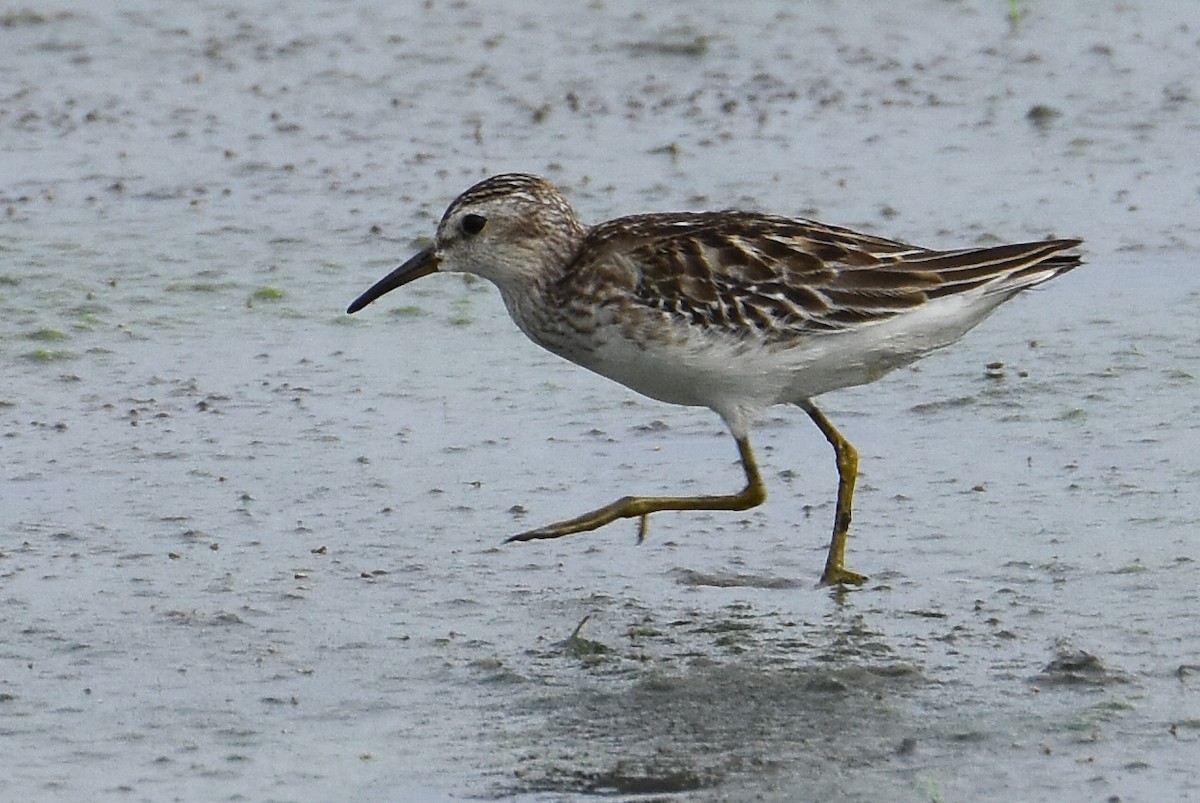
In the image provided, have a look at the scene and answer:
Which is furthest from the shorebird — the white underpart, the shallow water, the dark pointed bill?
the shallow water

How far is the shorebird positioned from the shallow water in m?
0.56

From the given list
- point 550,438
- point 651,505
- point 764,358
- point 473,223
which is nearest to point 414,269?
point 473,223

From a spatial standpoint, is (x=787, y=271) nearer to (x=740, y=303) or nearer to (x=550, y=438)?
(x=740, y=303)

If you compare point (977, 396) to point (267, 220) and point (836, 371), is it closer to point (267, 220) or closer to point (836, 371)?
point (836, 371)

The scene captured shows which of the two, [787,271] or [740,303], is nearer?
[740,303]

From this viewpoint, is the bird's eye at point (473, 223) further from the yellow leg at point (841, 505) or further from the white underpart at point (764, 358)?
the yellow leg at point (841, 505)

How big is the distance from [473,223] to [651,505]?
3.79 feet

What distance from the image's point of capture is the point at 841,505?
7.68 m

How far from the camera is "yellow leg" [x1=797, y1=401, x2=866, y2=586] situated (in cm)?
743

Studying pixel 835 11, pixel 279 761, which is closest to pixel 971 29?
pixel 835 11

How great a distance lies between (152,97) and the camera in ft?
42.7

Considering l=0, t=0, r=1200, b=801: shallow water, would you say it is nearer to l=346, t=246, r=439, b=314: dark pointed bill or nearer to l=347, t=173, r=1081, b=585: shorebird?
l=347, t=173, r=1081, b=585: shorebird

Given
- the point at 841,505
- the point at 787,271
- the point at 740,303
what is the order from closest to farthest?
the point at 740,303, the point at 787,271, the point at 841,505

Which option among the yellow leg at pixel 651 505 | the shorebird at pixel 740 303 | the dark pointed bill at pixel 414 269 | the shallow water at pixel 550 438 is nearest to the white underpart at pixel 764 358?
the shorebird at pixel 740 303
